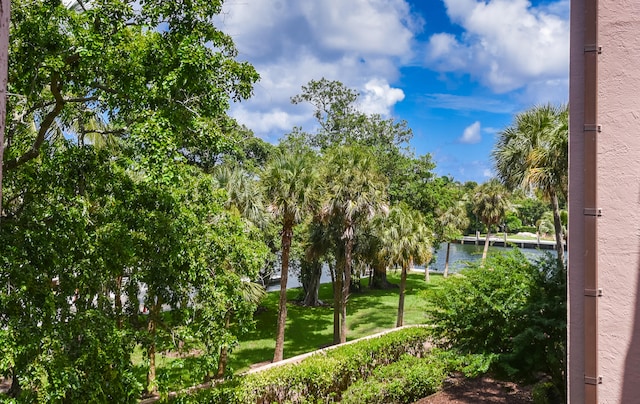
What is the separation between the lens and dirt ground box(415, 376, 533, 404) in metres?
10.5

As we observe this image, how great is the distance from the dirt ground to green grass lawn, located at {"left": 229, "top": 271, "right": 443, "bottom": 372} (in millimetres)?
3147

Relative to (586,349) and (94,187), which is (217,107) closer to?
(94,187)

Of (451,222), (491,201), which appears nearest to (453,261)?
(491,201)

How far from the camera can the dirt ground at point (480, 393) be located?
10484mm

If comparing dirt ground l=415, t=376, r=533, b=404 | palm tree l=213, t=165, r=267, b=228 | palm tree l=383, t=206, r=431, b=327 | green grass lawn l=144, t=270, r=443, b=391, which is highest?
palm tree l=213, t=165, r=267, b=228

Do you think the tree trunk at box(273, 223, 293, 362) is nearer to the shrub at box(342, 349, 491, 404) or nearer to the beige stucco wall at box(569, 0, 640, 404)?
the shrub at box(342, 349, 491, 404)

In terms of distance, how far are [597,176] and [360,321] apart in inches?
847

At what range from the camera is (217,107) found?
286 inches

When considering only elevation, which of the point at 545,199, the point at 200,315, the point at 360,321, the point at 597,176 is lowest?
the point at 360,321

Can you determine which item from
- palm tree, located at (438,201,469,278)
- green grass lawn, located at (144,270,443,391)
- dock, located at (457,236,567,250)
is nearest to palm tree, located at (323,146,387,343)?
green grass lawn, located at (144,270,443,391)

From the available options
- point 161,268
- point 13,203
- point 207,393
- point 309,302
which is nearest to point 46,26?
point 13,203

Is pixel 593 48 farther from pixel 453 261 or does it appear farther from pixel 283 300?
pixel 453 261

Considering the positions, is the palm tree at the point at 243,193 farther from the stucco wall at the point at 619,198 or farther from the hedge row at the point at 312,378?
the stucco wall at the point at 619,198

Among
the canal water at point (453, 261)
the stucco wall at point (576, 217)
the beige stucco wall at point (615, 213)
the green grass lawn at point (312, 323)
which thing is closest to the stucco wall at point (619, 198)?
the beige stucco wall at point (615, 213)
